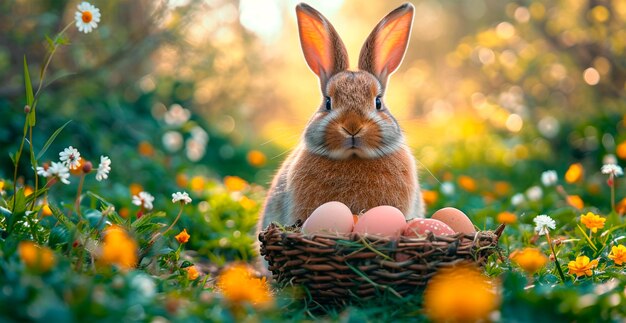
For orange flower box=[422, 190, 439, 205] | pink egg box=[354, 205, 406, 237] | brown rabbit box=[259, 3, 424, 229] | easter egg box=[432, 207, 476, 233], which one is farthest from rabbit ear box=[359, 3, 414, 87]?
orange flower box=[422, 190, 439, 205]

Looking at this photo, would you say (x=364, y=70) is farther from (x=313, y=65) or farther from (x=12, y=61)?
(x=12, y=61)

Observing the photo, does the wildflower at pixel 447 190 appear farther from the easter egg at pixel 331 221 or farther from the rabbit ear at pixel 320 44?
the easter egg at pixel 331 221

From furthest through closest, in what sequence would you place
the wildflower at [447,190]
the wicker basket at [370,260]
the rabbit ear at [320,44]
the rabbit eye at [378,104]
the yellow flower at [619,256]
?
the wildflower at [447,190], the rabbit ear at [320,44], the rabbit eye at [378,104], the yellow flower at [619,256], the wicker basket at [370,260]

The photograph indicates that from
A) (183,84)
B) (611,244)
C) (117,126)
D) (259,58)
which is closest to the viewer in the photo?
(611,244)

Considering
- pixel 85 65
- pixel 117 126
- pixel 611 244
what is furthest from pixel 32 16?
pixel 611 244

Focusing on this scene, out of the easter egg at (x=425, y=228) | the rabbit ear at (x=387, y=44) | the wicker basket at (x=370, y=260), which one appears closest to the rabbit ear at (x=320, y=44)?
the rabbit ear at (x=387, y=44)

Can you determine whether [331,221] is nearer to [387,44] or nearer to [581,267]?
[581,267]
